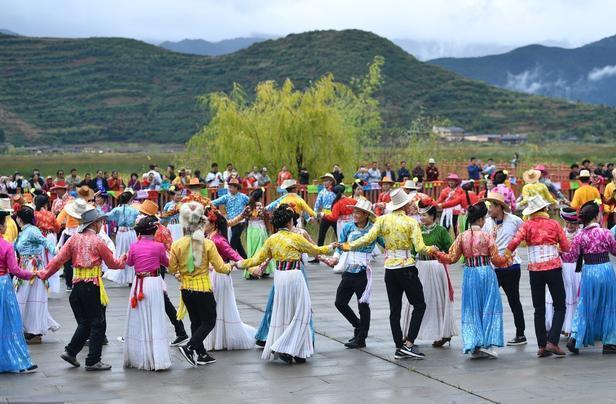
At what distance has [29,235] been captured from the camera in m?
13.2

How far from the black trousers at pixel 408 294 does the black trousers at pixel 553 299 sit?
1244 mm

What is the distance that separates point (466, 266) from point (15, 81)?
99.3 m

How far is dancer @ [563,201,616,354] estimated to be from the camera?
11.8 meters

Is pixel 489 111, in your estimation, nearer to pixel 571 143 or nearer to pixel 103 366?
pixel 571 143

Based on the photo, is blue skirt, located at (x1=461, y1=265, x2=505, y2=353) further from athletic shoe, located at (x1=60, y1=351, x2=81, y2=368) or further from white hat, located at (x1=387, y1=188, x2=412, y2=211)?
athletic shoe, located at (x1=60, y1=351, x2=81, y2=368)

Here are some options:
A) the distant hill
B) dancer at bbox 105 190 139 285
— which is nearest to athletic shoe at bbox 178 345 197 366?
dancer at bbox 105 190 139 285

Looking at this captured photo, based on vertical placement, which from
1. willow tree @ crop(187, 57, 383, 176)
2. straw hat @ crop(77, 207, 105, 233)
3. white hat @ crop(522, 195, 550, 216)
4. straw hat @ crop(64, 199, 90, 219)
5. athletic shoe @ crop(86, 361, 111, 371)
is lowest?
athletic shoe @ crop(86, 361, 111, 371)

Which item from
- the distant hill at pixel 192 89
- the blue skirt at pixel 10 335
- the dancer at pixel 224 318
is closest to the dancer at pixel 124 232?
the dancer at pixel 224 318

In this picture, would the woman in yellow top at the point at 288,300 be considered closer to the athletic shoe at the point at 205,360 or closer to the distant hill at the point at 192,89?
the athletic shoe at the point at 205,360

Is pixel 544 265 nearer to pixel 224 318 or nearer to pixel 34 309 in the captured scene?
pixel 224 318

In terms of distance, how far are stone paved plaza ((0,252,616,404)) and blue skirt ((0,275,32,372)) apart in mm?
197

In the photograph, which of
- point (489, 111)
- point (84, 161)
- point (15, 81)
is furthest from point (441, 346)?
point (15, 81)

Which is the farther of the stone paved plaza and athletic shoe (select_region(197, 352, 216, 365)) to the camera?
athletic shoe (select_region(197, 352, 216, 365))

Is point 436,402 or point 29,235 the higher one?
point 29,235
